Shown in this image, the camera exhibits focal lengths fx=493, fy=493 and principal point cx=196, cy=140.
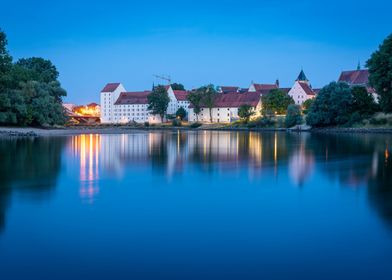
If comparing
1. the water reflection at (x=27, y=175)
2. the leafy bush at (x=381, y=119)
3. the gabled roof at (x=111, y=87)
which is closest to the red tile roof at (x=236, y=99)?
the gabled roof at (x=111, y=87)

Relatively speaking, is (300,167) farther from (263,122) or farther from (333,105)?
(263,122)

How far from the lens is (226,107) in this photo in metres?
110

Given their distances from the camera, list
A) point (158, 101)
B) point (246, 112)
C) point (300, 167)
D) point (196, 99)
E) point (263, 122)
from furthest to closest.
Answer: point (158, 101)
point (196, 99)
point (246, 112)
point (263, 122)
point (300, 167)

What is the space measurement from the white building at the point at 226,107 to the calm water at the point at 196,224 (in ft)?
285

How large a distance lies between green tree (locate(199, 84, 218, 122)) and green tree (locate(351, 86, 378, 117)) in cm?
3932

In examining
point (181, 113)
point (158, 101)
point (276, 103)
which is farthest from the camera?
point (181, 113)

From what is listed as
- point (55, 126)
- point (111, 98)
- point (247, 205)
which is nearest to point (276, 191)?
point (247, 205)

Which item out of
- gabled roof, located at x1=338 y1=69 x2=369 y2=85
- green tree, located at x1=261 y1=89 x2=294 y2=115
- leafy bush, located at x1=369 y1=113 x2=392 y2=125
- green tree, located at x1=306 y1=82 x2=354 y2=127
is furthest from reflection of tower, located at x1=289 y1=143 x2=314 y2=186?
gabled roof, located at x1=338 y1=69 x2=369 y2=85

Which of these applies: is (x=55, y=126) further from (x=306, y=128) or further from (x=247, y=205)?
(x=247, y=205)

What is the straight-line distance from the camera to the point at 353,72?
105562 mm

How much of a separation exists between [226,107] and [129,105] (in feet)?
92.8

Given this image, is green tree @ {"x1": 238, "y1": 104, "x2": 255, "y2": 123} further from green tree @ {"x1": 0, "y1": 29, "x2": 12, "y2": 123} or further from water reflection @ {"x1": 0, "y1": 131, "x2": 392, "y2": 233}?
water reflection @ {"x1": 0, "y1": 131, "x2": 392, "y2": 233}

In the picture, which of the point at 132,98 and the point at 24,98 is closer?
the point at 24,98

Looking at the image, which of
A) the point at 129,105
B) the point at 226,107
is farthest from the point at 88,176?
the point at 129,105
